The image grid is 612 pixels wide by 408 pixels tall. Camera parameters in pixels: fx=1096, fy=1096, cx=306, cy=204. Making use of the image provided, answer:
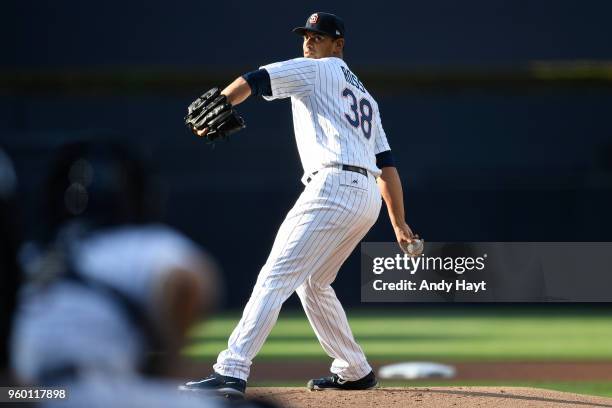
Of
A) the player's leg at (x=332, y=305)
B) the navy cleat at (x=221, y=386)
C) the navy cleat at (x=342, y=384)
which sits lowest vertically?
the navy cleat at (x=221, y=386)

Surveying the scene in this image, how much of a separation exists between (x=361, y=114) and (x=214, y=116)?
0.49 metres

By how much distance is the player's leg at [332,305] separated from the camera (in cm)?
335

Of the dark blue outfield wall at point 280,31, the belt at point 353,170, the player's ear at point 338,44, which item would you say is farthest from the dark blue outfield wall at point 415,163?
the belt at point 353,170

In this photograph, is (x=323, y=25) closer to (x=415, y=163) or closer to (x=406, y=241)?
(x=406, y=241)

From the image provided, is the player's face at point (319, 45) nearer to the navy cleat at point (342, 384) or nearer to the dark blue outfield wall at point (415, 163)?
the navy cleat at point (342, 384)

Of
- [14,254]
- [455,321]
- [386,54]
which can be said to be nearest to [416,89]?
[386,54]

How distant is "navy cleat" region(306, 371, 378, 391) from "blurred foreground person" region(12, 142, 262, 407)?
243 centimetres

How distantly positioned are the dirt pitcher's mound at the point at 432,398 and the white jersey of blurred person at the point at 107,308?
2.17 m

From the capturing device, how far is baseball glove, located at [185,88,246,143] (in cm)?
314

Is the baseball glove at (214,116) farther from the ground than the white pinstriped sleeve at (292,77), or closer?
closer

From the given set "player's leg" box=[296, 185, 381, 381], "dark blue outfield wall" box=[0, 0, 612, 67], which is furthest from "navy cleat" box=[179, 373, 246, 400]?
"dark blue outfield wall" box=[0, 0, 612, 67]

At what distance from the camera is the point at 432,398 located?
343cm

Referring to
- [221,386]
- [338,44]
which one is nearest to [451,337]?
[338,44]

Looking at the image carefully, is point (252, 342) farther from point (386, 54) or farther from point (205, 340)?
point (386, 54)
